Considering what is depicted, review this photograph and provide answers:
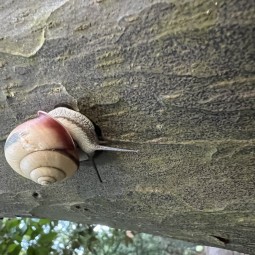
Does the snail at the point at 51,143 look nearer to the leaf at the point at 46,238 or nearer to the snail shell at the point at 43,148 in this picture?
the snail shell at the point at 43,148

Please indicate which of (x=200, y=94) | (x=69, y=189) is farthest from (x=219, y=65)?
(x=69, y=189)

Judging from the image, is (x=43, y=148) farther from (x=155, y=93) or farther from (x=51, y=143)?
(x=155, y=93)

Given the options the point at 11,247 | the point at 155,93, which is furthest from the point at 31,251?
the point at 155,93

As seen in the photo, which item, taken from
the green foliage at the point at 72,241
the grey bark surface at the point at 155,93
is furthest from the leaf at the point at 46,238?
the grey bark surface at the point at 155,93

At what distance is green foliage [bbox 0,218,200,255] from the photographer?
136 cm

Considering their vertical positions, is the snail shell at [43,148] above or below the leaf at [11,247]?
below

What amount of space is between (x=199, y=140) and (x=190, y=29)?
0.18 metres

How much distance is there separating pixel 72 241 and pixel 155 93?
135 cm

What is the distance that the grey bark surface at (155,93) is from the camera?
0.53m

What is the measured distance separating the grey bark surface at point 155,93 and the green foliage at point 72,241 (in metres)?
0.56

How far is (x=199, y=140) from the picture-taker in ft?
2.12

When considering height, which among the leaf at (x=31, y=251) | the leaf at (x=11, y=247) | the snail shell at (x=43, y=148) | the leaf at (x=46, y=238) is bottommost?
the snail shell at (x=43, y=148)

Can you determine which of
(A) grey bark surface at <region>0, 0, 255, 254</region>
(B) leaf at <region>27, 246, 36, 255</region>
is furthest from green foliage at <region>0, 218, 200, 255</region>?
(A) grey bark surface at <region>0, 0, 255, 254</region>

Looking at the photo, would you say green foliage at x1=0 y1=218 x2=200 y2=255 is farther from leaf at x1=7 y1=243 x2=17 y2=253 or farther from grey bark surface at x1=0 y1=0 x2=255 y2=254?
grey bark surface at x1=0 y1=0 x2=255 y2=254
